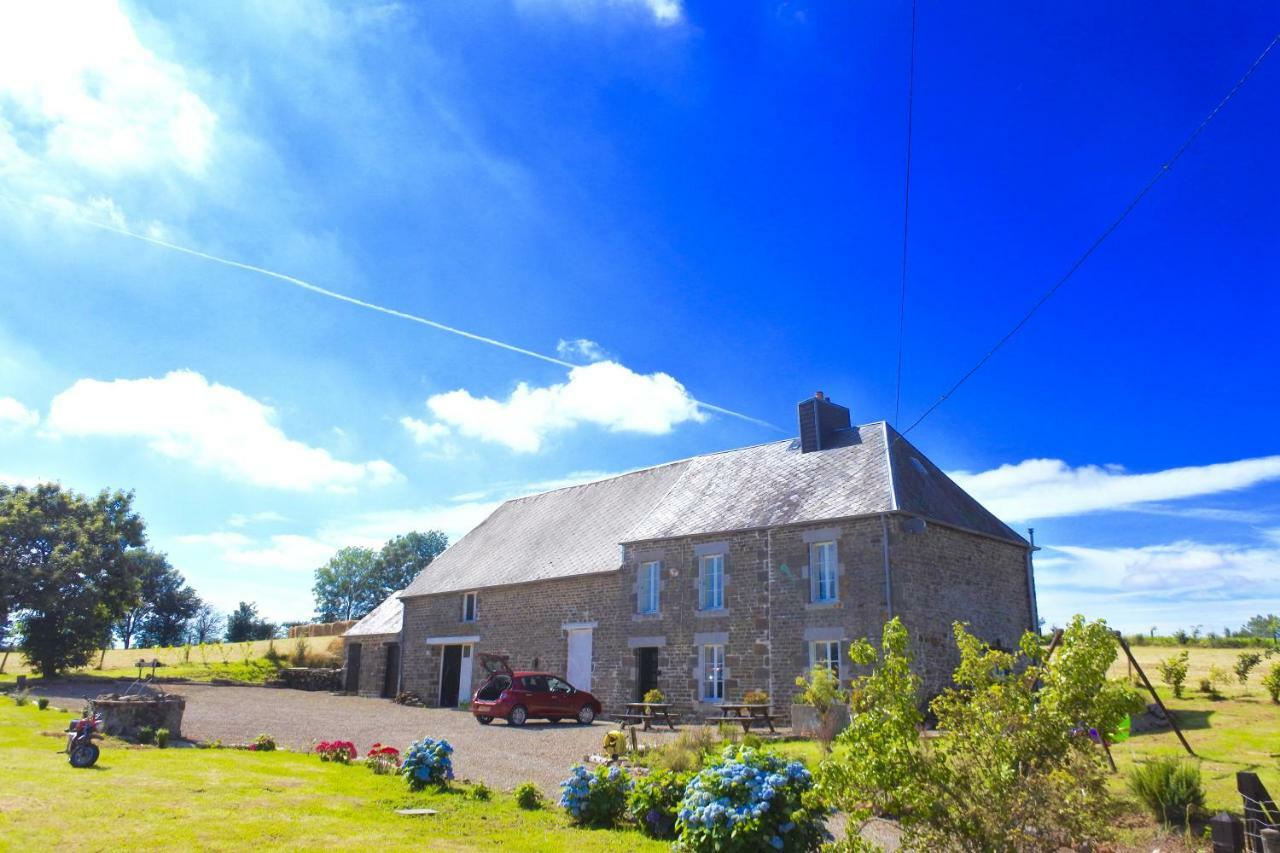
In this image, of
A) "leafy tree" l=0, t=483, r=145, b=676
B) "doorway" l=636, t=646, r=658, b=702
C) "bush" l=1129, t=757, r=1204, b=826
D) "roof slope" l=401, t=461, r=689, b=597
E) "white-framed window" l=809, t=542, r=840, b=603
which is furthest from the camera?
"leafy tree" l=0, t=483, r=145, b=676

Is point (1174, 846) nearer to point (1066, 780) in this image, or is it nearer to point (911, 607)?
point (1066, 780)

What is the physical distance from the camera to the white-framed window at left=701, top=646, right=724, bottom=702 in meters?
19.8

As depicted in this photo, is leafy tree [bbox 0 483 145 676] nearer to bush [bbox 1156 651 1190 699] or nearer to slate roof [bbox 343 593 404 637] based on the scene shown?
slate roof [bbox 343 593 404 637]

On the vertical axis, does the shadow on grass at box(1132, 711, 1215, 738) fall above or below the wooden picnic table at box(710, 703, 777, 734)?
above

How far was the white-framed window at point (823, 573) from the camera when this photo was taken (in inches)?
728

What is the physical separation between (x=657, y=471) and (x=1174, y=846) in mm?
20846

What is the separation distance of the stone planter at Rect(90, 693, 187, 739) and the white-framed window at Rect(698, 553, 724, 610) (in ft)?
38.4

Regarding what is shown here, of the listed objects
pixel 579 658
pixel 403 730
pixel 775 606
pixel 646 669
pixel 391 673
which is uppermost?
pixel 775 606

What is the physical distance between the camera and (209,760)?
11.6 m

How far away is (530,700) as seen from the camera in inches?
786

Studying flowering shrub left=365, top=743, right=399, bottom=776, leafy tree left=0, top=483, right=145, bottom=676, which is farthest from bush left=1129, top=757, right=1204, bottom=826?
leafy tree left=0, top=483, right=145, bottom=676

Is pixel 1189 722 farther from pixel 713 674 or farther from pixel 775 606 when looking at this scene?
pixel 713 674

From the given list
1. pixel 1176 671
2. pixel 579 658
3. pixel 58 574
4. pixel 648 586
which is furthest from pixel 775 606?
→ pixel 58 574

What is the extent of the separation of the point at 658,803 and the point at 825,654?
11.1 meters
